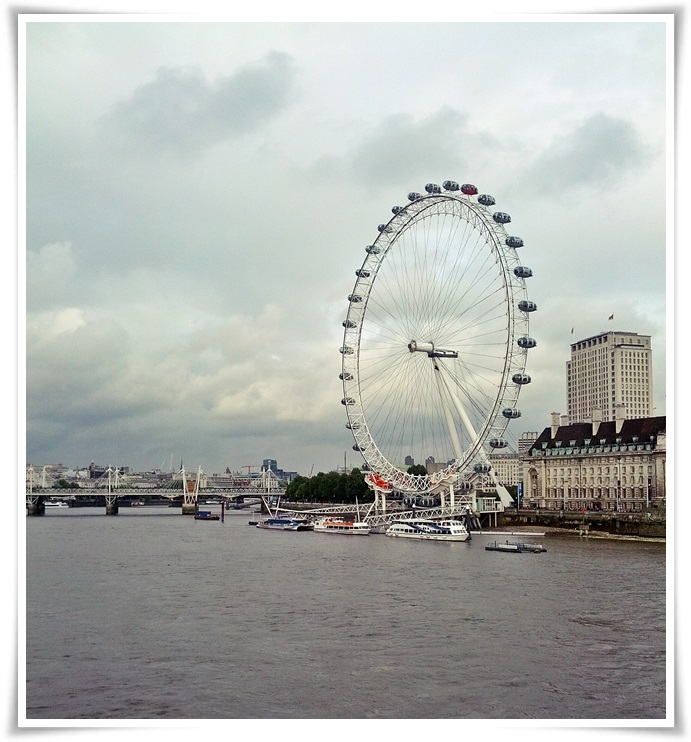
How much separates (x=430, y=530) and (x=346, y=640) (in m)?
24.9

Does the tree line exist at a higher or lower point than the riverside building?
lower

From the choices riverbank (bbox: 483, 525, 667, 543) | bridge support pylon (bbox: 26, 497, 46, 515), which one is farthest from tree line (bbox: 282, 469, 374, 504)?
riverbank (bbox: 483, 525, 667, 543)

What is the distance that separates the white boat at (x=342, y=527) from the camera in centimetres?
4443

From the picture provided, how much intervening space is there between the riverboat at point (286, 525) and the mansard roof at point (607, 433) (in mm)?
15214

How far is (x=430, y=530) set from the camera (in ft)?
127

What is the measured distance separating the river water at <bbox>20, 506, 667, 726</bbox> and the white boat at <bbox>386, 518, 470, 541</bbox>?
1045 cm

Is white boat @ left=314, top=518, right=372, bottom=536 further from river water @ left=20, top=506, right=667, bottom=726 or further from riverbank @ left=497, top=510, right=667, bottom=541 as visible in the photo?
river water @ left=20, top=506, right=667, bottom=726

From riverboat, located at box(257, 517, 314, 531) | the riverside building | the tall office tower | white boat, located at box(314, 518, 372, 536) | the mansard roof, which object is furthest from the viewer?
the tall office tower

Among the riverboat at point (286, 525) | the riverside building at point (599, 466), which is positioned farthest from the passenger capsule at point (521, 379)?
the riverboat at point (286, 525)

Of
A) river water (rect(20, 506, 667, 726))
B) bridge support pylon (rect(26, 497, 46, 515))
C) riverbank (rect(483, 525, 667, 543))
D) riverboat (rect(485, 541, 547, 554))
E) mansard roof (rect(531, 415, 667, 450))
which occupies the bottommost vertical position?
bridge support pylon (rect(26, 497, 46, 515))

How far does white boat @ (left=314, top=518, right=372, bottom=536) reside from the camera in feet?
146

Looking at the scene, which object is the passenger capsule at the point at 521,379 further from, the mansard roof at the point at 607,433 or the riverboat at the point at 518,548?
the mansard roof at the point at 607,433
